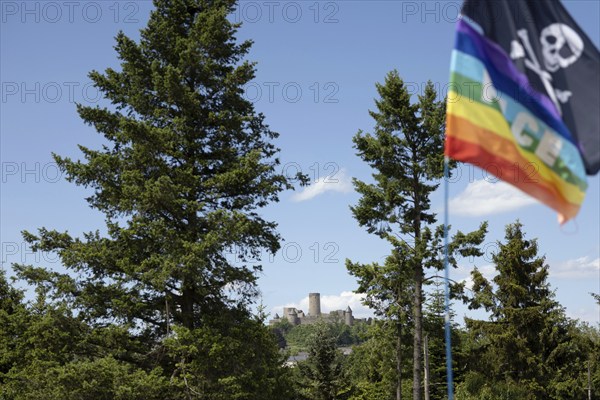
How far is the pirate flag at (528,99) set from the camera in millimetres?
6539

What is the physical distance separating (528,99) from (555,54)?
483 mm

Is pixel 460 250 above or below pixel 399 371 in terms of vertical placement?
above

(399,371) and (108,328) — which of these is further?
(399,371)

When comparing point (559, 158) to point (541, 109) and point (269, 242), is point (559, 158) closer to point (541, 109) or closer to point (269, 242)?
point (541, 109)

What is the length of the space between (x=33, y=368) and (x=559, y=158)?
18.9 metres

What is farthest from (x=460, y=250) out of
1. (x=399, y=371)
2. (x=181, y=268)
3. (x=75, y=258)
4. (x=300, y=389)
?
(x=300, y=389)

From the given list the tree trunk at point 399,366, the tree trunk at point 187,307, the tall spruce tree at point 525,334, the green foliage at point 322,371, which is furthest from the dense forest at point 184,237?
the green foliage at point 322,371

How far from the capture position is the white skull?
21.7 feet

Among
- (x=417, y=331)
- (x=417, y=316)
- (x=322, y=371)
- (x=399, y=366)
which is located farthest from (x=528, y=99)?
(x=322, y=371)

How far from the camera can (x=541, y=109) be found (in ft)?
21.9

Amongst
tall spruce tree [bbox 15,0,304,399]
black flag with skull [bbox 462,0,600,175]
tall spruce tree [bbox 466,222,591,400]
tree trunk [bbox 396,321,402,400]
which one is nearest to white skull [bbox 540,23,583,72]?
black flag with skull [bbox 462,0,600,175]

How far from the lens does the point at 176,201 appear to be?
22.0m

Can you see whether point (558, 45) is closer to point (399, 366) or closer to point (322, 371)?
point (399, 366)

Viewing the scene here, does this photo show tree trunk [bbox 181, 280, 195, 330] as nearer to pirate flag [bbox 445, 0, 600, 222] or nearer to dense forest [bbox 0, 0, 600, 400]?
dense forest [bbox 0, 0, 600, 400]
